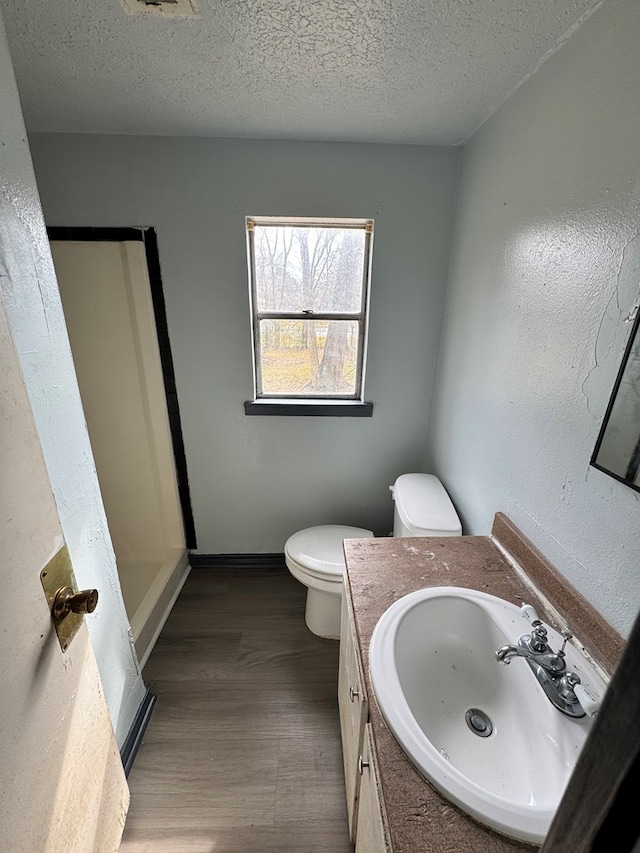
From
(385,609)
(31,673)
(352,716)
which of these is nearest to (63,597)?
(31,673)

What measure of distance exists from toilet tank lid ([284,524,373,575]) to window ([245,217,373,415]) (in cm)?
60

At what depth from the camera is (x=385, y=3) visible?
2.68 feet

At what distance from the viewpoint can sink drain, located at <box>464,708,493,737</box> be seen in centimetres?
78

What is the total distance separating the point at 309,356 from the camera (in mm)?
1818

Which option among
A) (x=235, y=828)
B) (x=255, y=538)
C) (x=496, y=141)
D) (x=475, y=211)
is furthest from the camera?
(x=255, y=538)

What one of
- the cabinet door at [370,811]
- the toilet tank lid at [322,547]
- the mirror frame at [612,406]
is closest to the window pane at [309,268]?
the toilet tank lid at [322,547]

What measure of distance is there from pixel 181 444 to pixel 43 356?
1.06 metres

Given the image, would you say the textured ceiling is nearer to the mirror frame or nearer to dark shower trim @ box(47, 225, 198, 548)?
dark shower trim @ box(47, 225, 198, 548)

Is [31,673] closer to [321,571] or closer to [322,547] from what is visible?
[321,571]

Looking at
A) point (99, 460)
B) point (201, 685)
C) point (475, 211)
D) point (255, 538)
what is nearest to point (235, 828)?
point (201, 685)

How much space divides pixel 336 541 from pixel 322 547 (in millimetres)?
85

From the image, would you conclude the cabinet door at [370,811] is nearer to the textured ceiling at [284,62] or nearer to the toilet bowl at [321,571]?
the toilet bowl at [321,571]

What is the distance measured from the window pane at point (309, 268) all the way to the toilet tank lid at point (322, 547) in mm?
1080

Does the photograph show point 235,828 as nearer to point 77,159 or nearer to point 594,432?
point 594,432
